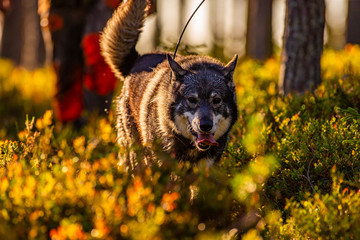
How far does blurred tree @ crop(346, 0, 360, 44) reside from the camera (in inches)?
398

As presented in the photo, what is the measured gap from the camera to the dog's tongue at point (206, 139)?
14.3 ft

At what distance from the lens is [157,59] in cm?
557

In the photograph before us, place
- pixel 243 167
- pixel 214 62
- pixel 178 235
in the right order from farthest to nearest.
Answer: pixel 214 62 → pixel 243 167 → pixel 178 235

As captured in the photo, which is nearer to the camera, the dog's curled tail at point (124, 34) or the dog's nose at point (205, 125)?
the dog's nose at point (205, 125)

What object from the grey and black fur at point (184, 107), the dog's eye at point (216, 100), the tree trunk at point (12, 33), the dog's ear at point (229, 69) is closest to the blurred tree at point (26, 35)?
the tree trunk at point (12, 33)

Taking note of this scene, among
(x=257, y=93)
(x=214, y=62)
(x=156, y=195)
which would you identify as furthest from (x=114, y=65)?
(x=156, y=195)

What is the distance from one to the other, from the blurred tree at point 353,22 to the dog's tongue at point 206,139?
7200 millimetres

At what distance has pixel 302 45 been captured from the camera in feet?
20.9

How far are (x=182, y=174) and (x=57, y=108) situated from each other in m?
4.58

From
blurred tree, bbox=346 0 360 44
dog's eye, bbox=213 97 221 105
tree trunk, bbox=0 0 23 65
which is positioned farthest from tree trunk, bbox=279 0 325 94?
tree trunk, bbox=0 0 23 65

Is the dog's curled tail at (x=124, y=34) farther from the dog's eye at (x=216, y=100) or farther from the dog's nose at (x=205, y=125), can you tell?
the dog's nose at (x=205, y=125)

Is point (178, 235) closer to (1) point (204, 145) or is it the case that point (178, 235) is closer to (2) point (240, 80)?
(1) point (204, 145)

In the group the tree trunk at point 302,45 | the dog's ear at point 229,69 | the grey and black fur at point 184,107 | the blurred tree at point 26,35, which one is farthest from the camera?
the blurred tree at point 26,35

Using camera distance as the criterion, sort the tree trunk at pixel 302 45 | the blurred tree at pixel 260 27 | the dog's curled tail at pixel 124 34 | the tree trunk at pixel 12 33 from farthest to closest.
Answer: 1. the tree trunk at pixel 12 33
2. the blurred tree at pixel 260 27
3. the tree trunk at pixel 302 45
4. the dog's curled tail at pixel 124 34
